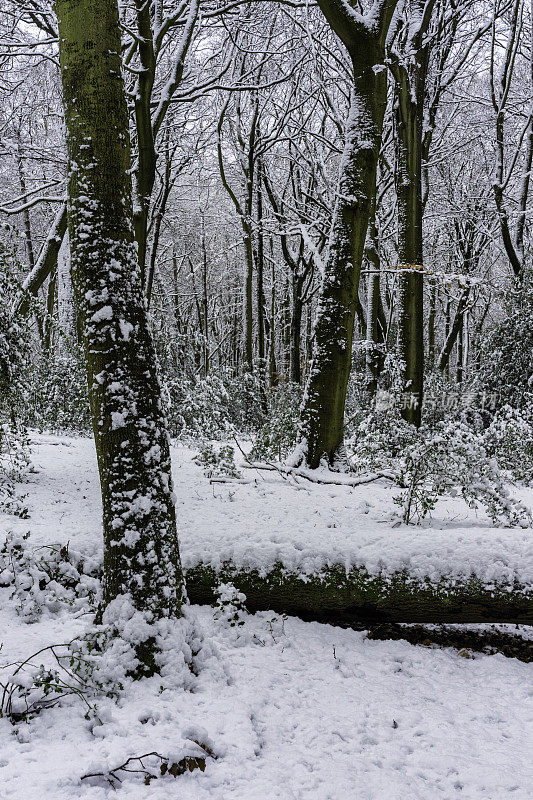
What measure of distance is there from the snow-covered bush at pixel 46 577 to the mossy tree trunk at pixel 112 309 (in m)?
0.83

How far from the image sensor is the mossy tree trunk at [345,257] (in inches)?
221

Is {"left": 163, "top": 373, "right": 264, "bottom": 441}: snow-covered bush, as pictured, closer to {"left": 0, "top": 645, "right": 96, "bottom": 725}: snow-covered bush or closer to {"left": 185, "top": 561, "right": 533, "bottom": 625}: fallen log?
{"left": 185, "top": 561, "right": 533, "bottom": 625}: fallen log

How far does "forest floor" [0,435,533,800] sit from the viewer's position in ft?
7.32

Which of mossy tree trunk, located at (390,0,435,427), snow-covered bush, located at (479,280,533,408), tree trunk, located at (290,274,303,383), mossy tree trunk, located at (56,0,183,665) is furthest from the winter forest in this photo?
tree trunk, located at (290,274,303,383)

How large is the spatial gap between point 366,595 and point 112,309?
2.59m

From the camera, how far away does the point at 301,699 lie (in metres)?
2.94

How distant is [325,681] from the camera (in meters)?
3.12

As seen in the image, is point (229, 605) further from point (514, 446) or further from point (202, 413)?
point (202, 413)

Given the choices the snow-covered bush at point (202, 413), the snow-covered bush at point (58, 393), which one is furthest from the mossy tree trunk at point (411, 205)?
the snow-covered bush at point (58, 393)

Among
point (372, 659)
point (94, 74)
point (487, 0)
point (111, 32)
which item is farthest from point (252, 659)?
point (487, 0)

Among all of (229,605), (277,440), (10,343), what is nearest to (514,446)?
(277,440)

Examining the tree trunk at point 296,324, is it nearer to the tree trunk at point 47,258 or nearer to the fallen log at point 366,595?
the tree trunk at point 47,258

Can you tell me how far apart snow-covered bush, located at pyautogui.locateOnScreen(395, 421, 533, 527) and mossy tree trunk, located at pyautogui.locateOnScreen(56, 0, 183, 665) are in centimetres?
247

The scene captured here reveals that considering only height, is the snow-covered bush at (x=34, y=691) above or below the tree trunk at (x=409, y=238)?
below
